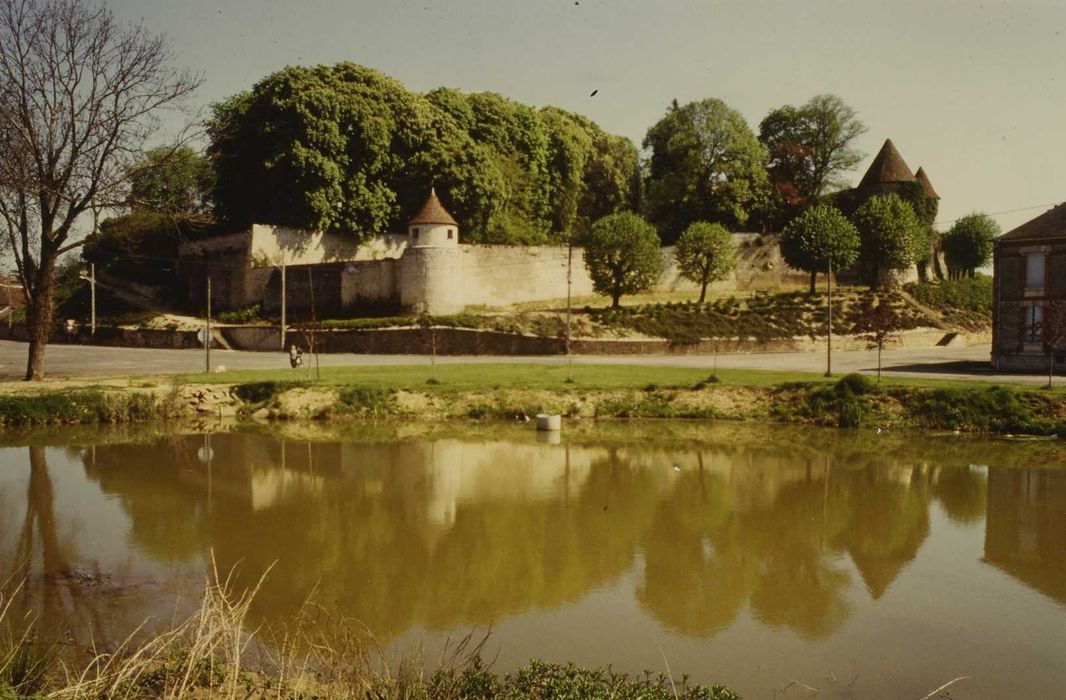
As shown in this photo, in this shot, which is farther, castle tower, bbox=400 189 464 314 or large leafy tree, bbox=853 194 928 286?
large leafy tree, bbox=853 194 928 286

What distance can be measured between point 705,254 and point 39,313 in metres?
34.6

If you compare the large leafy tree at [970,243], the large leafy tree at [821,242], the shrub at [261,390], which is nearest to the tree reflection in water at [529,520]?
the shrub at [261,390]

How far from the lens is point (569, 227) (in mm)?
64375

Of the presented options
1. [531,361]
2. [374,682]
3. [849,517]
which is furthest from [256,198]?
[374,682]

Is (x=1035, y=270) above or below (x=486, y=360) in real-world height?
above

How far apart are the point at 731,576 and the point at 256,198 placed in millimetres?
43963

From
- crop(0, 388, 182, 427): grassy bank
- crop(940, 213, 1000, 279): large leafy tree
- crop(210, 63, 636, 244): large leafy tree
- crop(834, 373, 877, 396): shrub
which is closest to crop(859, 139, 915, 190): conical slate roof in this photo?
crop(940, 213, 1000, 279): large leafy tree

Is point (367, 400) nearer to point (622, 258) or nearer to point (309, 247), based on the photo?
point (622, 258)

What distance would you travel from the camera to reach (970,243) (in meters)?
60.3

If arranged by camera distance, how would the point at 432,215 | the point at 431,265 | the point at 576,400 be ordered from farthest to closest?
the point at 432,215
the point at 431,265
the point at 576,400

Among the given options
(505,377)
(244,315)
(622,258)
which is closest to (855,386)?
(505,377)

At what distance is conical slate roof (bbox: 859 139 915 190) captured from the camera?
189 ft

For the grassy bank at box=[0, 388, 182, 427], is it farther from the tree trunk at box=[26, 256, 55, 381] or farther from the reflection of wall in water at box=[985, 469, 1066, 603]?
the reflection of wall in water at box=[985, 469, 1066, 603]

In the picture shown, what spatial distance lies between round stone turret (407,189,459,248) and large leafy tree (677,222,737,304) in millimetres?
13991
